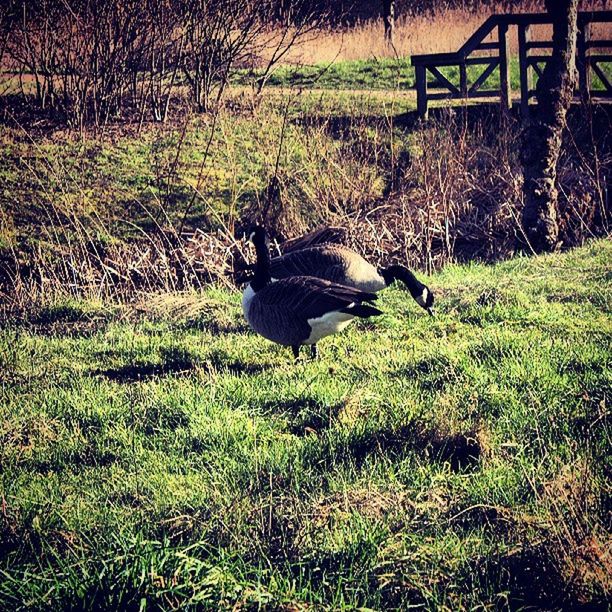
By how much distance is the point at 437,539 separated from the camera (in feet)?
13.5

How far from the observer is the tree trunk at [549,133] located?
36.8ft

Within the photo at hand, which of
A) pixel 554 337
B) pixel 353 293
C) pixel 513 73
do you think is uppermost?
pixel 513 73

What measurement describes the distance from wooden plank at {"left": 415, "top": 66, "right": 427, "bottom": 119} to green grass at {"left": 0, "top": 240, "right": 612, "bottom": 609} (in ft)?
31.7

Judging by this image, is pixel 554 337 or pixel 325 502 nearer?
pixel 325 502

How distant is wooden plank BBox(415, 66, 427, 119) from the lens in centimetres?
1695

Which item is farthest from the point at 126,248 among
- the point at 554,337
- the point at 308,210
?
the point at 554,337

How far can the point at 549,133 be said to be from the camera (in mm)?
11367

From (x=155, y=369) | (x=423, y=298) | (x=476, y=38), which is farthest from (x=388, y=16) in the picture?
(x=155, y=369)

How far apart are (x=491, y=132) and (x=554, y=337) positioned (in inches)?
351

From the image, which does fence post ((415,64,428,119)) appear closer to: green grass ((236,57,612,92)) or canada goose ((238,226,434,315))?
green grass ((236,57,612,92))

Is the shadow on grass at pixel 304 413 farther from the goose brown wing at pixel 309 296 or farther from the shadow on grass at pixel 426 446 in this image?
the goose brown wing at pixel 309 296

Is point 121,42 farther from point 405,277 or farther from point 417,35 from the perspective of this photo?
point 417,35

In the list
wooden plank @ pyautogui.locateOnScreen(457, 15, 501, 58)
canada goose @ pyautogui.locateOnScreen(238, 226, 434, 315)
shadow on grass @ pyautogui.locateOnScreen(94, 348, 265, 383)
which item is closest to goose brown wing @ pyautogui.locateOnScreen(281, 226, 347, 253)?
canada goose @ pyautogui.locateOnScreen(238, 226, 434, 315)

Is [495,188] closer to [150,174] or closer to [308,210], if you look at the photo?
[308,210]
